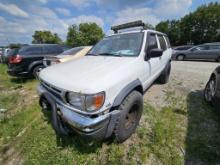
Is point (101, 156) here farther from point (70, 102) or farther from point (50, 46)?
point (50, 46)

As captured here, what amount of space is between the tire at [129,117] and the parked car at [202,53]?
12.8m

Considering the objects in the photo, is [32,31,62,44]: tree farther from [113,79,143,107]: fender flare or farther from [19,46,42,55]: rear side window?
[113,79,143,107]: fender flare

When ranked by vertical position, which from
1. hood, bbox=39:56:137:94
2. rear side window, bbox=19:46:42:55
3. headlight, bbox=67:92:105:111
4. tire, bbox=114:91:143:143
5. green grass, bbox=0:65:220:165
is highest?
rear side window, bbox=19:46:42:55

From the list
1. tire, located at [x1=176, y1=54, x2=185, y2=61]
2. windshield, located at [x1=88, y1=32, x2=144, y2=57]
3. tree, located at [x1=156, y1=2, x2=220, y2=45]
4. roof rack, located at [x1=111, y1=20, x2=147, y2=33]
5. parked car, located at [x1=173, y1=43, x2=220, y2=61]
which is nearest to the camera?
windshield, located at [x1=88, y1=32, x2=144, y2=57]

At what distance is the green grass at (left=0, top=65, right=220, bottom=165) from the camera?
91.1 inches

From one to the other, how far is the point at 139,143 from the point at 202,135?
1179mm

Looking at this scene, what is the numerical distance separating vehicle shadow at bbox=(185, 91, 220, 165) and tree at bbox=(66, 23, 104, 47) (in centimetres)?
3916

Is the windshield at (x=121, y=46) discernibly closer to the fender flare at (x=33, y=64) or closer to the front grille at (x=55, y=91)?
the front grille at (x=55, y=91)

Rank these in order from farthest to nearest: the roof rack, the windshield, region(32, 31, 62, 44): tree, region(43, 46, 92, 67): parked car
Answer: region(32, 31, 62, 44): tree < region(43, 46, 92, 67): parked car < the roof rack < the windshield

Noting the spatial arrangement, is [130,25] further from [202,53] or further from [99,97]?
[202,53]

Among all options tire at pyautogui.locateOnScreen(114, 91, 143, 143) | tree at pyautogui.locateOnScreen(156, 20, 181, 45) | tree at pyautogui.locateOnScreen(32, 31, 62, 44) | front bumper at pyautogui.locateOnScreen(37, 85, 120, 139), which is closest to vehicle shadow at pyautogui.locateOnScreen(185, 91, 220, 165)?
tire at pyautogui.locateOnScreen(114, 91, 143, 143)

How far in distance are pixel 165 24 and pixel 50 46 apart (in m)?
47.1

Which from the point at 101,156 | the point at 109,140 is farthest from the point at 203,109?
the point at 101,156

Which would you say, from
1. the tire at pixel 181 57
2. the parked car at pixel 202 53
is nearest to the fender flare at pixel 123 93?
the parked car at pixel 202 53
